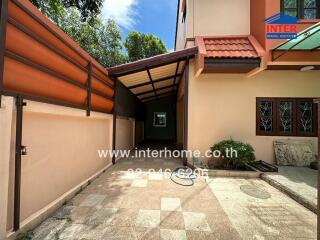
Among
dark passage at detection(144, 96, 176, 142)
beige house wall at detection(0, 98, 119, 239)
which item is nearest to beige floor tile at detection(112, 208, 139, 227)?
beige house wall at detection(0, 98, 119, 239)

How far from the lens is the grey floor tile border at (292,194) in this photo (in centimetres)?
342

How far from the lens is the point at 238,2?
7176mm

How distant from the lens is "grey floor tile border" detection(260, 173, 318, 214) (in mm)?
3422

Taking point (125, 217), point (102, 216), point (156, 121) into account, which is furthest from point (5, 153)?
point (156, 121)

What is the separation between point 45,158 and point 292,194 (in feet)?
15.7

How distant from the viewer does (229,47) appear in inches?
249

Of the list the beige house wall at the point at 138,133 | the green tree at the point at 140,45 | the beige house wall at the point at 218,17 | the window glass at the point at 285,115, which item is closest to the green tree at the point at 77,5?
the beige house wall at the point at 218,17

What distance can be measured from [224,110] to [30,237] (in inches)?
238

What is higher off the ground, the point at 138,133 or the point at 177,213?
the point at 138,133

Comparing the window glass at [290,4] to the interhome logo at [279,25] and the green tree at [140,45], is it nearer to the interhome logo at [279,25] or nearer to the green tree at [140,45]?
the interhome logo at [279,25]

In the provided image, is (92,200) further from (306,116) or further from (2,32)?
(306,116)

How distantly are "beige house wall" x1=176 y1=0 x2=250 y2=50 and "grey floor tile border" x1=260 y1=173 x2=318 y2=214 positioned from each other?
5303 mm

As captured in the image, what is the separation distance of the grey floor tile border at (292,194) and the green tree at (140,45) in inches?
698

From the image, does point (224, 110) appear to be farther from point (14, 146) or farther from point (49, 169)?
point (14, 146)
